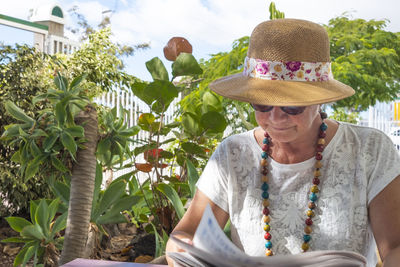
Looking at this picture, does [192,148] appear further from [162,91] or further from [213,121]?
[162,91]

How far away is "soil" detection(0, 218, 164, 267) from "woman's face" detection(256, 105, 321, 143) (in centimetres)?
108

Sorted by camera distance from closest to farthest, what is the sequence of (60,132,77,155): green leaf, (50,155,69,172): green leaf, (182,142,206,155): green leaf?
(60,132,77,155): green leaf < (50,155,69,172): green leaf < (182,142,206,155): green leaf

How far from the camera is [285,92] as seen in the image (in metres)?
0.92

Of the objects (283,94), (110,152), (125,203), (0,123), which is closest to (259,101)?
(283,94)

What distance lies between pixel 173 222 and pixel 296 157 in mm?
1069

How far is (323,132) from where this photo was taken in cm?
107

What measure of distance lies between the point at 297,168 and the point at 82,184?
33.9 inches

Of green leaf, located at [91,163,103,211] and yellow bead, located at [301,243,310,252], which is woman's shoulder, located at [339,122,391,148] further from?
green leaf, located at [91,163,103,211]

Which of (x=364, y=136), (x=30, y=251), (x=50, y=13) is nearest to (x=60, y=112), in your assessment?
(x=30, y=251)

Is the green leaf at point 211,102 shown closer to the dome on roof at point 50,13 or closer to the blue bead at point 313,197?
the blue bead at point 313,197

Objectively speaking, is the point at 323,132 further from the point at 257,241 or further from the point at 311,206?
the point at 257,241

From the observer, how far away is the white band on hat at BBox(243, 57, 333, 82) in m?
0.94

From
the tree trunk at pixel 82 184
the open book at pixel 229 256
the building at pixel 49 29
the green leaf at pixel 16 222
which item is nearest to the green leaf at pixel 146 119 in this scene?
the tree trunk at pixel 82 184

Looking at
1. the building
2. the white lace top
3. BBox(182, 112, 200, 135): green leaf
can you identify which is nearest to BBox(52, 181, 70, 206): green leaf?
BBox(182, 112, 200, 135): green leaf
